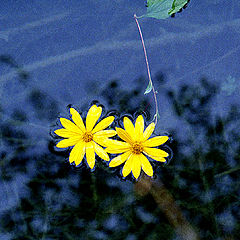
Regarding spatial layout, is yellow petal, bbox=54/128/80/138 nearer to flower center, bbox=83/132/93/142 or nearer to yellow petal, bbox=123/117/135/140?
flower center, bbox=83/132/93/142

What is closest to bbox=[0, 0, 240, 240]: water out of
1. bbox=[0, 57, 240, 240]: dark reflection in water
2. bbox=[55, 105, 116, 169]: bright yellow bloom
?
bbox=[0, 57, 240, 240]: dark reflection in water

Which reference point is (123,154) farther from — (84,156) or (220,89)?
(220,89)

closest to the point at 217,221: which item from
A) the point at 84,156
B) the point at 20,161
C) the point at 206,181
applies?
the point at 206,181

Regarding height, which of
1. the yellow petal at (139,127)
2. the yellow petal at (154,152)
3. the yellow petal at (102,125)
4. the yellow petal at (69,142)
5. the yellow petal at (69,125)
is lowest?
the yellow petal at (154,152)

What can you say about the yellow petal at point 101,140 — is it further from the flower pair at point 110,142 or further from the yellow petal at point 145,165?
the yellow petal at point 145,165

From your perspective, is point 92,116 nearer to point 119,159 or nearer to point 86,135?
point 86,135

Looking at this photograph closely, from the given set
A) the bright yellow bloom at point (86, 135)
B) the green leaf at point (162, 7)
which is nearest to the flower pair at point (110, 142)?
the bright yellow bloom at point (86, 135)

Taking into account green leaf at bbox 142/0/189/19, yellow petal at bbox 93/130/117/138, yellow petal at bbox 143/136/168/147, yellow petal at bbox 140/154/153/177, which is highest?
green leaf at bbox 142/0/189/19
